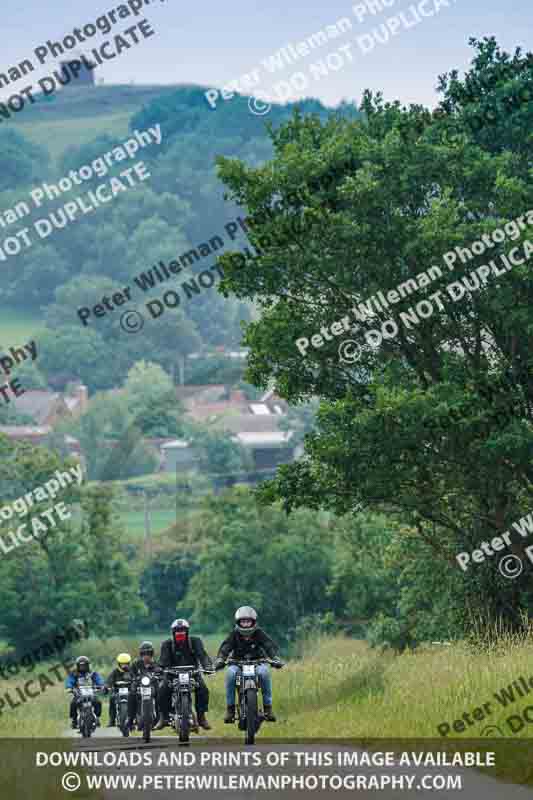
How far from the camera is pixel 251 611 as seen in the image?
53.7 feet

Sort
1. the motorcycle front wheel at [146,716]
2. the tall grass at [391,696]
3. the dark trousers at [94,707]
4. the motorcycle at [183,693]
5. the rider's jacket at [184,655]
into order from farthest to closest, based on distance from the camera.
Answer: the dark trousers at [94,707] → the motorcycle front wheel at [146,716] → the rider's jacket at [184,655] → the motorcycle at [183,693] → the tall grass at [391,696]

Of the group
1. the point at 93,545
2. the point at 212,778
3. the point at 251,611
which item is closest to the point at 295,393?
the point at 251,611

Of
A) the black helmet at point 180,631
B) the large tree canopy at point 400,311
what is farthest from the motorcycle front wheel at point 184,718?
the large tree canopy at point 400,311

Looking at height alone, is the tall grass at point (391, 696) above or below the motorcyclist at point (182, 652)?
below

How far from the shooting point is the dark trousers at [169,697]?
17.8 meters

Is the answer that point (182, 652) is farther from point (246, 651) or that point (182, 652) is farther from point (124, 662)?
point (124, 662)

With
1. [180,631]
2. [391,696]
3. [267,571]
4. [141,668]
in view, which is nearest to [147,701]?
[141,668]

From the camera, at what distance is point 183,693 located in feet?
56.4

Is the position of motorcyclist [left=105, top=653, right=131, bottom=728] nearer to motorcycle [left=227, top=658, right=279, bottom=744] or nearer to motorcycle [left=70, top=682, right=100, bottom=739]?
motorcycle [left=70, top=682, right=100, bottom=739]

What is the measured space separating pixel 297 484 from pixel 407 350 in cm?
345

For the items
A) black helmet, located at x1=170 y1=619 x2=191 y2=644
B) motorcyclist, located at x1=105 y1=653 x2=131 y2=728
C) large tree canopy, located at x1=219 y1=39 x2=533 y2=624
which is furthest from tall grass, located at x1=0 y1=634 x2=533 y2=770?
large tree canopy, located at x1=219 y1=39 x2=533 y2=624

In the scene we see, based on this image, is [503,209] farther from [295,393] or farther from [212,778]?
[212,778]

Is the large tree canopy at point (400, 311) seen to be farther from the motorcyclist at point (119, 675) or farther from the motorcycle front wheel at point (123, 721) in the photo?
the motorcycle front wheel at point (123, 721)

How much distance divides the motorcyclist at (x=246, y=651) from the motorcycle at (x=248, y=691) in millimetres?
57
